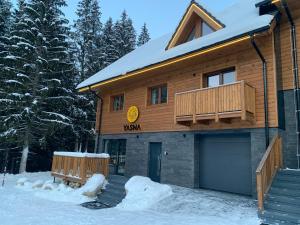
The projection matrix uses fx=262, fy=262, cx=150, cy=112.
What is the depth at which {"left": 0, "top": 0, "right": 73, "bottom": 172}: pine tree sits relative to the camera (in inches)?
739

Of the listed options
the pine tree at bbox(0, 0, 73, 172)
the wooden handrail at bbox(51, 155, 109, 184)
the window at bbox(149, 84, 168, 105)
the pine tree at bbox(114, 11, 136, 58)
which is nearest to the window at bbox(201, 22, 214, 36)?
the window at bbox(149, 84, 168, 105)

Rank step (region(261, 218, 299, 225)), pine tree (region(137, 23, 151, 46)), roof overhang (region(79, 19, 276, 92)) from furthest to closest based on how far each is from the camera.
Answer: pine tree (region(137, 23, 151, 46)) → roof overhang (region(79, 19, 276, 92)) → step (region(261, 218, 299, 225))

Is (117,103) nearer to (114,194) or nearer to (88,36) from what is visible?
(114,194)

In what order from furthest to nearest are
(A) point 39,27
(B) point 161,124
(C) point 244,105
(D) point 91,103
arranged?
(D) point 91,103 < (A) point 39,27 < (B) point 161,124 < (C) point 244,105

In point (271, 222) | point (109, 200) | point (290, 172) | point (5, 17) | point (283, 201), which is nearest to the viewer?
point (271, 222)

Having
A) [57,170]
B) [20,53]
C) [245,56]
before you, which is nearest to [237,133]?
[245,56]

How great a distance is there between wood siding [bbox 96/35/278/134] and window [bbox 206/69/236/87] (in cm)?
32

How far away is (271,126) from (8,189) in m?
12.4

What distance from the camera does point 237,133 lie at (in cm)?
1109

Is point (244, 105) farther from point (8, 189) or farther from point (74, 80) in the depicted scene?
point (74, 80)

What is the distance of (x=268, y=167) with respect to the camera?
855 cm

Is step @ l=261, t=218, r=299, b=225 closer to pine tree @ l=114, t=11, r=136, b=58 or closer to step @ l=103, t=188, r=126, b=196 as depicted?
step @ l=103, t=188, r=126, b=196

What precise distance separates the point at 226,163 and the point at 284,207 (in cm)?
413

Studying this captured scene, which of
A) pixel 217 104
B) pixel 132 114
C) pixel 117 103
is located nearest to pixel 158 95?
pixel 132 114
